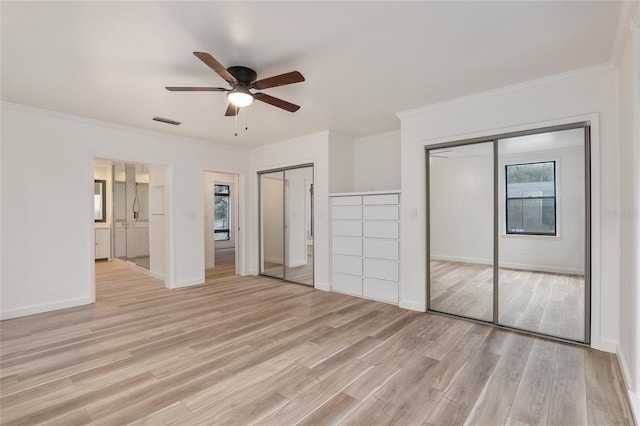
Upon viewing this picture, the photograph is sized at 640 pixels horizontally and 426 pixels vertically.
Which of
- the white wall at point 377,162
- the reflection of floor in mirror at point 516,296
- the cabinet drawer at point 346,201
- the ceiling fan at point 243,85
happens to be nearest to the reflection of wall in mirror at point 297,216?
the cabinet drawer at point 346,201

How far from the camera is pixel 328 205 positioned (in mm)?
5148

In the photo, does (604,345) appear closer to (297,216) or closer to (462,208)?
(462,208)

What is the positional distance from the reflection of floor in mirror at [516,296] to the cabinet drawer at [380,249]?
1.91ft

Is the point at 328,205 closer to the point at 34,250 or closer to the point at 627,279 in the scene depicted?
the point at 627,279

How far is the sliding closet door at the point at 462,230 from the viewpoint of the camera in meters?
3.63

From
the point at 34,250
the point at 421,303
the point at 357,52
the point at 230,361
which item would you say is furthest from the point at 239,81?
the point at 34,250

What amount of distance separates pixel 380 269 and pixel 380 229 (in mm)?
609

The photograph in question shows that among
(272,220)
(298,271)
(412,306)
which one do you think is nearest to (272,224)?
(272,220)

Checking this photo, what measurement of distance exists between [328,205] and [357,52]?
113 inches

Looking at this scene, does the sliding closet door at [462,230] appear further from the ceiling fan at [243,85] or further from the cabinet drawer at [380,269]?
the ceiling fan at [243,85]

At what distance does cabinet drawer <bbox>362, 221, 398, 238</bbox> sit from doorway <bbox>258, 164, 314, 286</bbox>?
1230 millimetres

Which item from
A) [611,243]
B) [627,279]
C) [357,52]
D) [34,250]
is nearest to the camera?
[627,279]

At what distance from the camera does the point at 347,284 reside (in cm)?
491

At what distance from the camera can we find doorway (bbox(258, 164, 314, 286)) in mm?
5574
